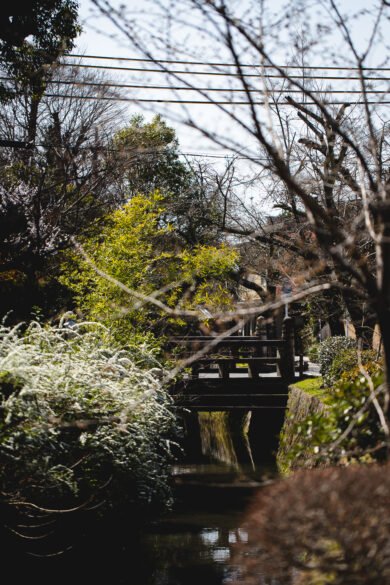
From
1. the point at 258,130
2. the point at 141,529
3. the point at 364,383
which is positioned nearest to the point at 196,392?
the point at 141,529

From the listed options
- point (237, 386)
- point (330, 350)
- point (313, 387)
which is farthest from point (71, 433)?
point (237, 386)

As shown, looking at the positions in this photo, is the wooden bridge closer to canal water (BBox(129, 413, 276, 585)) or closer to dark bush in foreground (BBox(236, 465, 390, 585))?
canal water (BBox(129, 413, 276, 585))

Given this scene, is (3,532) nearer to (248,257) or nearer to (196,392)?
(196,392)

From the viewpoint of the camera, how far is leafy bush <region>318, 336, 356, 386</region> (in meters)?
15.2

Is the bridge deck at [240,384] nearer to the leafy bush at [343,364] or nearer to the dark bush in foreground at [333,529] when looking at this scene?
the leafy bush at [343,364]

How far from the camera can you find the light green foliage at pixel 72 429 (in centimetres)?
675

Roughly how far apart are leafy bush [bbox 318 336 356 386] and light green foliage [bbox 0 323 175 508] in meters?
7.02

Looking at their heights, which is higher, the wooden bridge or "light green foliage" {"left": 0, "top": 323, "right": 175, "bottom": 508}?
the wooden bridge

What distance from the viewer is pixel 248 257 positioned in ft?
82.0

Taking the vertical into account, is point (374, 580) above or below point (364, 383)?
below

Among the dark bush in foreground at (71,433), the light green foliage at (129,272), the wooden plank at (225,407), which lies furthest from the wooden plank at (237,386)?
the dark bush in foreground at (71,433)

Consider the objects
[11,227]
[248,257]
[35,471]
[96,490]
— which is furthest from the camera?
[248,257]

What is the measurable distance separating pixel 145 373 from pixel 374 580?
5.64 metres

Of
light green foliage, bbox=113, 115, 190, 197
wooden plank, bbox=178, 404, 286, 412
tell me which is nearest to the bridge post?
wooden plank, bbox=178, 404, 286, 412
